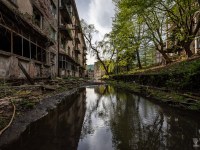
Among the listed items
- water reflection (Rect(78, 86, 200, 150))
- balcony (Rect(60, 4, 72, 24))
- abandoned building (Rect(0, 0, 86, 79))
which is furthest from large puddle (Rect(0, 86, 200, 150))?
balcony (Rect(60, 4, 72, 24))

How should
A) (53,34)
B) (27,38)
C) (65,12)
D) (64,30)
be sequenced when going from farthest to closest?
1. (65,12)
2. (64,30)
3. (53,34)
4. (27,38)

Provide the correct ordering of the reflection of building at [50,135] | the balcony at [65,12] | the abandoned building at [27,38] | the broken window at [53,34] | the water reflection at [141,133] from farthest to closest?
1. the balcony at [65,12]
2. the broken window at [53,34]
3. the abandoned building at [27,38]
4. the water reflection at [141,133]
5. the reflection of building at [50,135]

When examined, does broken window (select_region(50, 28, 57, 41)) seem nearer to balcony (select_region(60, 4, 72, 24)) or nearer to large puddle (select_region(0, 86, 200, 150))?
balcony (select_region(60, 4, 72, 24))

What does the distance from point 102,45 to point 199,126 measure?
41728 mm

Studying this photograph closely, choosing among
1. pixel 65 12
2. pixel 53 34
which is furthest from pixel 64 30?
pixel 65 12

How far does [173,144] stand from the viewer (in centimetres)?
317

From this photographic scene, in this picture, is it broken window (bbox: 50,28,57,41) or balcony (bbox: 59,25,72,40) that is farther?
balcony (bbox: 59,25,72,40)

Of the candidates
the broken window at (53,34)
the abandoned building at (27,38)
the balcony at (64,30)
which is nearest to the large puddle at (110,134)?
the abandoned building at (27,38)

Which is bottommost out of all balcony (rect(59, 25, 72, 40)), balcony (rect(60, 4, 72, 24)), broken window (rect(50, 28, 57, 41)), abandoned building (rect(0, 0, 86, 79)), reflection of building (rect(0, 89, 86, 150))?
reflection of building (rect(0, 89, 86, 150))

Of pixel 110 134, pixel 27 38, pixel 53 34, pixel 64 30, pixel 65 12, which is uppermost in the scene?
pixel 65 12

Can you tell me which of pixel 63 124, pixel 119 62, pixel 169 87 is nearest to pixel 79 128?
pixel 63 124

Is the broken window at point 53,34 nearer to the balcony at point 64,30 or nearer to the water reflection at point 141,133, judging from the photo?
the balcony at point 64,30

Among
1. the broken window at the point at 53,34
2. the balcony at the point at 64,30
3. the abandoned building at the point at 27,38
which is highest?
the balcony at the point at 64,30

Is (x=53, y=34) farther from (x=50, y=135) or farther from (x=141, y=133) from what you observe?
(x=141, y=133)
